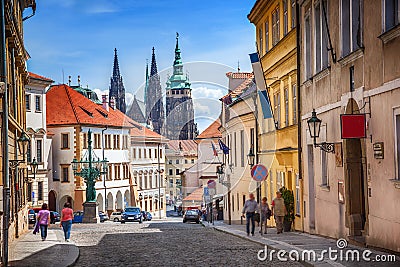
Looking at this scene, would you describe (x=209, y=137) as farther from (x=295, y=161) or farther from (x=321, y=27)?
(x=321, y=27)

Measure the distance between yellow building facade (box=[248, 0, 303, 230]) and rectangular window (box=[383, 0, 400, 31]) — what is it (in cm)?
1118

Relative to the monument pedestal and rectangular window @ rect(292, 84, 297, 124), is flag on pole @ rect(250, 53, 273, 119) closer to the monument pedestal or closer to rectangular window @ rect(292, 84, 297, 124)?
rectangular window @ rect(292, 84, 297, 124)

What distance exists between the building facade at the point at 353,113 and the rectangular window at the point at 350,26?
23 mm

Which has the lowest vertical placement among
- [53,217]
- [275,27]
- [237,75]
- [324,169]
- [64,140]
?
[53,217]

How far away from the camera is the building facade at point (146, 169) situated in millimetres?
86312

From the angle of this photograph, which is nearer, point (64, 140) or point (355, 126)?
point (355, 126)

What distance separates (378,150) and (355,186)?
3.34m

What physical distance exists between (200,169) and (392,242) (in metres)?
72.3

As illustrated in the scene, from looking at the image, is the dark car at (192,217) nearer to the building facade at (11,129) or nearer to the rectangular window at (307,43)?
the building facade at (11,129)

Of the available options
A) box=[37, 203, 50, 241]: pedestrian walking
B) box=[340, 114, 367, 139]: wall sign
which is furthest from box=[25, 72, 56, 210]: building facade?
box=[340, 114, 367, 139]: wall sign

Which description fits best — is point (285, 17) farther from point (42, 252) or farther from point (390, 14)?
point (390, 14)

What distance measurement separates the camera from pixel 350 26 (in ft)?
58.6

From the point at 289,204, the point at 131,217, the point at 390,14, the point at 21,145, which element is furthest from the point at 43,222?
the point at 131,217

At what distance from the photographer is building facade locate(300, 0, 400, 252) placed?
582 inches
